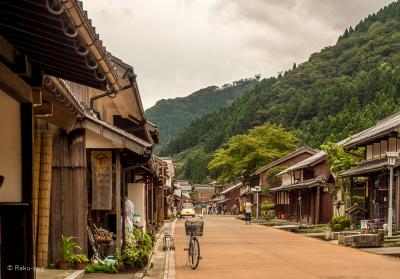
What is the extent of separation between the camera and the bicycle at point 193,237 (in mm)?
16531

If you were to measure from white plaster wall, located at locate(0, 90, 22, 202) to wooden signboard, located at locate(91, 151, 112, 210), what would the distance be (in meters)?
7.04

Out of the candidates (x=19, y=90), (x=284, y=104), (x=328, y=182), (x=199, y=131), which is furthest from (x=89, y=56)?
(x=199, y=131)

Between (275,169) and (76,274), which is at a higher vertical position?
(275,169)

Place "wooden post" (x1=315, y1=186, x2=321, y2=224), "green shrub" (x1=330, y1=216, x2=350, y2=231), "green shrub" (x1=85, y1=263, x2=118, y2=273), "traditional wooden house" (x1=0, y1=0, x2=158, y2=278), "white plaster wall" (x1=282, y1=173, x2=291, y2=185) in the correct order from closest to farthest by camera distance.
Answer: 1. "traditional wooden house" (x1=0, y1=0, x2=158, y2=278)
2. "green shrub" (x1=85, y1=263, x2=118, y2=273)
3. "green shrub" (x1=330, y1=216, x2=350, y2=231)
4. "wooden post" (x1=315, y1=186, x2=321, y2=224)
5. "white plaster wall" (x1=282, y1=173, x2=291, y2=185)

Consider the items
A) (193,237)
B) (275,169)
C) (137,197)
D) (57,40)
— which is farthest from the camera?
(275,169)

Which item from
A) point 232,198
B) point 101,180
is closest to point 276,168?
point 232,198

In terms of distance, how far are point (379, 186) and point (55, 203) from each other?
22.3 metres

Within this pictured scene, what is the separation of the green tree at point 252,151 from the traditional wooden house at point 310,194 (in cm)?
1990

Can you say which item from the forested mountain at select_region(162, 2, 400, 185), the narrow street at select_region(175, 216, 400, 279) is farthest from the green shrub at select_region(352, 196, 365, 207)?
the forested mountain at select_region(162, 2, 400, 185)

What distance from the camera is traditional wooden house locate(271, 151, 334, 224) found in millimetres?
46869

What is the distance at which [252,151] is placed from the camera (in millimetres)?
85312

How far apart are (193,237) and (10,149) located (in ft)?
34.0

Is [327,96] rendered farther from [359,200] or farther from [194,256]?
[194,256]

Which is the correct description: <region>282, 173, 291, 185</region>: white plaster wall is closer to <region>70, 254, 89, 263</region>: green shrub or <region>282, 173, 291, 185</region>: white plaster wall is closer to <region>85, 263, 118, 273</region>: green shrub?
<region>85, 263, 118, 273</region>: green shrub
